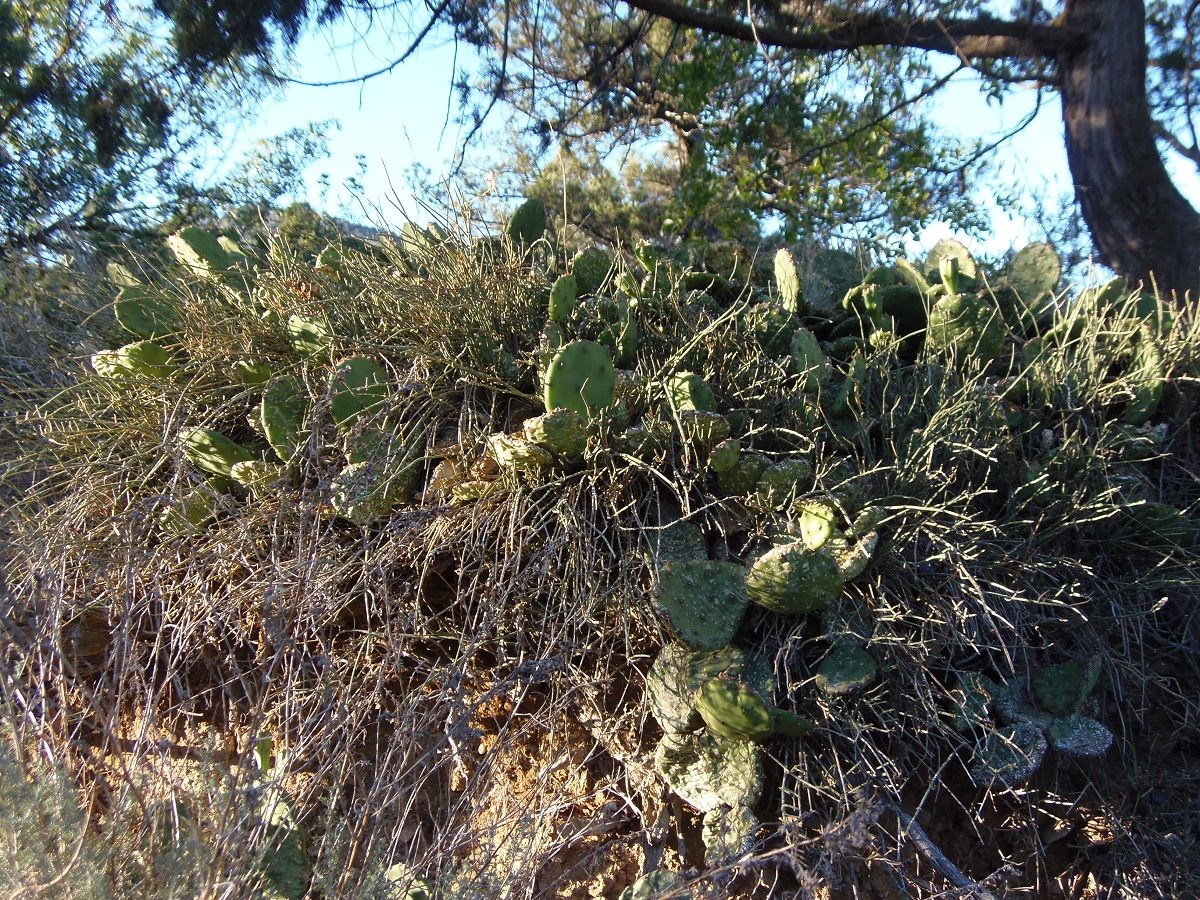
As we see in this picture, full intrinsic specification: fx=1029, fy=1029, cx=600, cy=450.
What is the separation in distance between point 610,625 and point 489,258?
1.39 metres

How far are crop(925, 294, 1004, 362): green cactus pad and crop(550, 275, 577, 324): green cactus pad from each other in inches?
48.5

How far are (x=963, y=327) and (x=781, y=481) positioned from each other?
1111 millimetres

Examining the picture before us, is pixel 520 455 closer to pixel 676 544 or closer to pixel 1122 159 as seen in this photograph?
pixel 676 544

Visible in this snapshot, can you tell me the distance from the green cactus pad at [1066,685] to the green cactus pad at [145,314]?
2.99m

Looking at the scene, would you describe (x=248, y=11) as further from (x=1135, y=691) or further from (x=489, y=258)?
(x=1135, y=691)

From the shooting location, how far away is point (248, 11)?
497 centimetres

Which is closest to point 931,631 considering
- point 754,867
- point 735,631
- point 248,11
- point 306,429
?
point 735,631

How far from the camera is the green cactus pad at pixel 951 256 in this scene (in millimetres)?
4109

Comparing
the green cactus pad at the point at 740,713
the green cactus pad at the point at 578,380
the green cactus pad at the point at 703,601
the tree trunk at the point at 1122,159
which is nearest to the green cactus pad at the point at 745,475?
the green cactus pad at the point at 703,601

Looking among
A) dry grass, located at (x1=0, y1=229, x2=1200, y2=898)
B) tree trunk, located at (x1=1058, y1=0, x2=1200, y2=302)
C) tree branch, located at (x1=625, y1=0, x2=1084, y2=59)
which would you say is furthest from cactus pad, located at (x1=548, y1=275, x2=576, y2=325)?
tree trunk, located at (x1=1058, y1=0, x2=1200, y2=302)

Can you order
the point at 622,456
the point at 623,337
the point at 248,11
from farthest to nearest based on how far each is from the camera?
the point at 248,11
the point at 623,337
the point at 622,456

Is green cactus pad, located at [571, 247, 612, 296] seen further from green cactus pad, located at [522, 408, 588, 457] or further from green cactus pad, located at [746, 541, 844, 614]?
green cactus pad, located at [746, 541, 844, 614]

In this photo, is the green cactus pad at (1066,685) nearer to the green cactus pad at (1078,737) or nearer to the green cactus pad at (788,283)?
the green cactus pad at (1078,737)

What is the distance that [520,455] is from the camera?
2.84 meters
